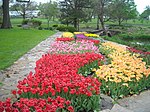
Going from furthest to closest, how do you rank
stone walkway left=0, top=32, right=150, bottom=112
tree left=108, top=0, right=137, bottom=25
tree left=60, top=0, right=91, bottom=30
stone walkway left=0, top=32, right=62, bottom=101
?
tree left=108, top=0, right=137, bottom=25 → tree left=60, top=0, right=91, bottom=30 → stone walkway left=0, top=32, right=62, bottom=101 → stone walkway left=0, top=32, right=150, bottom=112

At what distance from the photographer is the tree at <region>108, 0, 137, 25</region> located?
1560 inches

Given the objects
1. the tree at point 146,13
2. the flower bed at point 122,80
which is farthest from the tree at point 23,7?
the flower bed at point 122,80

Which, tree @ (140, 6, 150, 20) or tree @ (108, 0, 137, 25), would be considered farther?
tree @ (140, 6, 150, 20)

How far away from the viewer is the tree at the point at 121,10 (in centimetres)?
3962

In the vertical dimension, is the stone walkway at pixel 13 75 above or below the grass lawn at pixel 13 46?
below

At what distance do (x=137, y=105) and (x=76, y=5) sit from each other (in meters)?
33.4

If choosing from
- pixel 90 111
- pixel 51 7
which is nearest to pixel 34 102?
pixel 90 111

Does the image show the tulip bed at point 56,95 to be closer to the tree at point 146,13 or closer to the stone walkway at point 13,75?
the stone walkway at point 13,75

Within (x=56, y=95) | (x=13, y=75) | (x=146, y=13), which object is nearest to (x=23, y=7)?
(x=146, y=13)

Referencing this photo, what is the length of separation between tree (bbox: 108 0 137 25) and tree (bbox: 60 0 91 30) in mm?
3726

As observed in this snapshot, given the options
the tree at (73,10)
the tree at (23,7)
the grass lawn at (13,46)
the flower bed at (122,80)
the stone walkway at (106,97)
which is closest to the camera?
the stone walkway at (106,97)

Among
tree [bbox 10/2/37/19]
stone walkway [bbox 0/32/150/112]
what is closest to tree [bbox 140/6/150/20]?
tree [bbox 10/2/37/19]

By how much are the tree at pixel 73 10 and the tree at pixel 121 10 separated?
12.2 ft

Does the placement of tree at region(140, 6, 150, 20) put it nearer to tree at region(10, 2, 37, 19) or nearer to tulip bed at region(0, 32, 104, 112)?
tree at region(10, 2, 37, 19)
